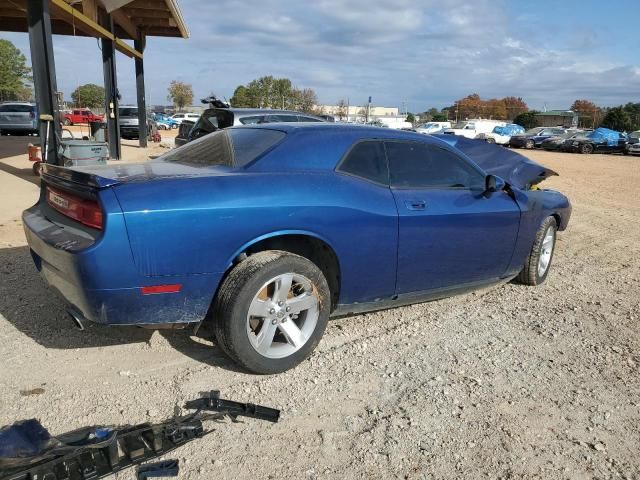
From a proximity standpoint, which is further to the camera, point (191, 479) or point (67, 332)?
point (67, 332)

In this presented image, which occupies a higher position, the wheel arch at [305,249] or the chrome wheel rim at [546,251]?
the wheel arch at [305,249]

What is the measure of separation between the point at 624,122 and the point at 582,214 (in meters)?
53.3

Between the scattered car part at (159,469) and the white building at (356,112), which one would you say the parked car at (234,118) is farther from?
the white building at (356,112)

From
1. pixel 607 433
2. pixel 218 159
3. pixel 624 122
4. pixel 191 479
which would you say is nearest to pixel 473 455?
pixel 607 433

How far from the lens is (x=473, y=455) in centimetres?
264

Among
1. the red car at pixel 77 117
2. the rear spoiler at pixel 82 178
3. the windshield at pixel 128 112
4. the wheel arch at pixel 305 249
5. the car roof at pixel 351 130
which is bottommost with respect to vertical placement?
the red car at pixel 77 117

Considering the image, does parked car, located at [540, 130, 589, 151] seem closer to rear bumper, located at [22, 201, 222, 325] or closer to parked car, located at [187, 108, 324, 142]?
parked car, located at [187, 108, 324, 142]

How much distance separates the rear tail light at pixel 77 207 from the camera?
2.85 meters

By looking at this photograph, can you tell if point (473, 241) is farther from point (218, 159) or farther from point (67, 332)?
point (67, 332)

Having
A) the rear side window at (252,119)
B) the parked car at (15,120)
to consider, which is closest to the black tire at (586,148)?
the rear side window at (252,119)

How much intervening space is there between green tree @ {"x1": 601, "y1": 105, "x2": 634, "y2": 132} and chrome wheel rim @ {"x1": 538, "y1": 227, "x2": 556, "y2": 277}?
57068 millimetres

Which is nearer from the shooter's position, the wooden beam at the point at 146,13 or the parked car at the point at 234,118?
Result: the parked car at the point at 234,118

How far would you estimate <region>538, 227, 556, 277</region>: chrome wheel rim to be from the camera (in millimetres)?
5212

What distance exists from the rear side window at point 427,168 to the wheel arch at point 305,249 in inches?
30.2
